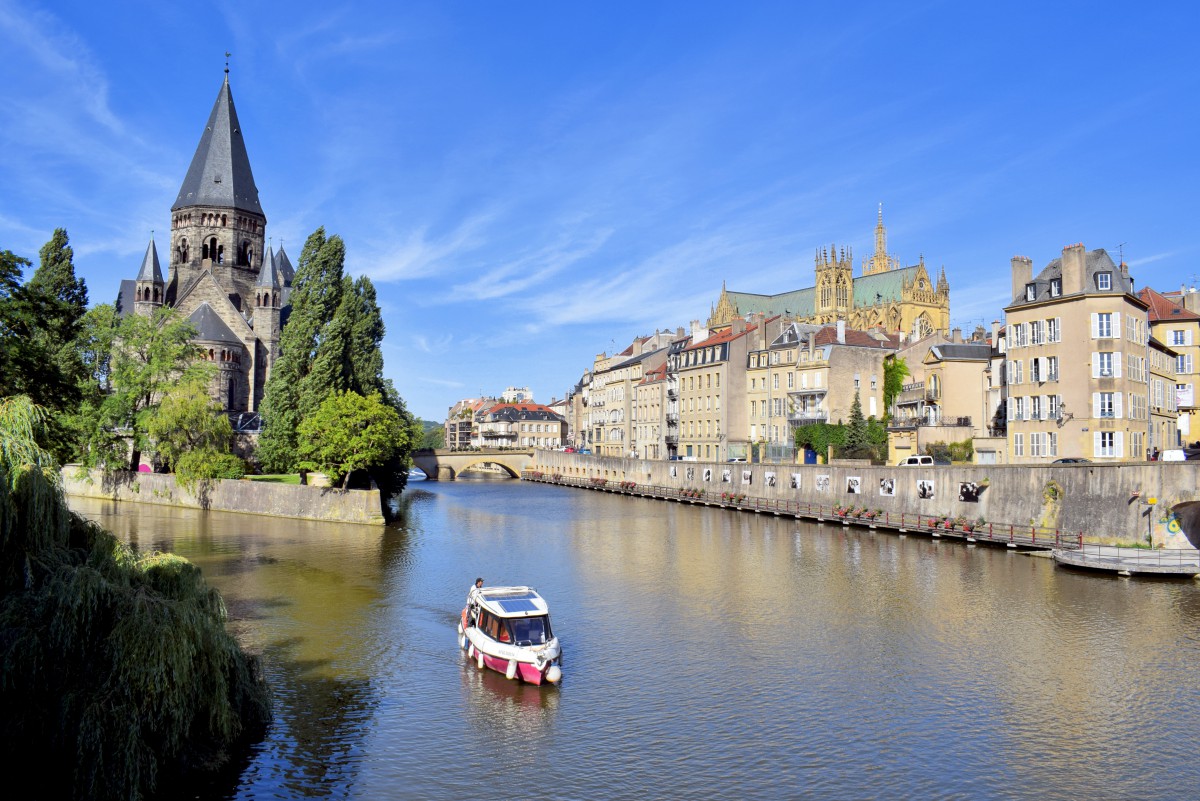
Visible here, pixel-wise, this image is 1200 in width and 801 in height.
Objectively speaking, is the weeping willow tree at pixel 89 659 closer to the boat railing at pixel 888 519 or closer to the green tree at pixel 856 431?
the boat railing at pixel 888 519

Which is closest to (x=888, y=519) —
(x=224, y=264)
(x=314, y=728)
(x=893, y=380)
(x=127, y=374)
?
(x=893, y=380)

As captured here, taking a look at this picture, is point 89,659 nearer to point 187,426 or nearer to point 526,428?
point 187,426

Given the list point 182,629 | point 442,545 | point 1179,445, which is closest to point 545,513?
point 442,545

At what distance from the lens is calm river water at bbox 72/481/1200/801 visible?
64.7 feet

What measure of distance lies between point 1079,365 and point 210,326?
3408 inches

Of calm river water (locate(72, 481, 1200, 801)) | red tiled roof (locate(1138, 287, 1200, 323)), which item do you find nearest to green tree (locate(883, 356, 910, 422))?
red tiled roof (locate(1138, 287, 1200, 323))

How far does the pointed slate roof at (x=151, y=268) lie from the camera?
10700 cm

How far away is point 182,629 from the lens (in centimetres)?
1666

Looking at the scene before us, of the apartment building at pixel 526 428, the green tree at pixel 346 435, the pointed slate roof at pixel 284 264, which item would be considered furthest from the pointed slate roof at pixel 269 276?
the apartment building at pixel 526 428

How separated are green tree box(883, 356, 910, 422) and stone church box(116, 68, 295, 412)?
67.4 meters

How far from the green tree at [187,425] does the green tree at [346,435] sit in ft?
26.1

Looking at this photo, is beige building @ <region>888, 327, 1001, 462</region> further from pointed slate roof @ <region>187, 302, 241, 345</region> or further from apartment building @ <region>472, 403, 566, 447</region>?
apartment building @ <region>472, 403, 566, 447</region>

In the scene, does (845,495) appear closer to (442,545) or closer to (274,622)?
(442,545)

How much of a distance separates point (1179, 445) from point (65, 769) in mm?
73935
